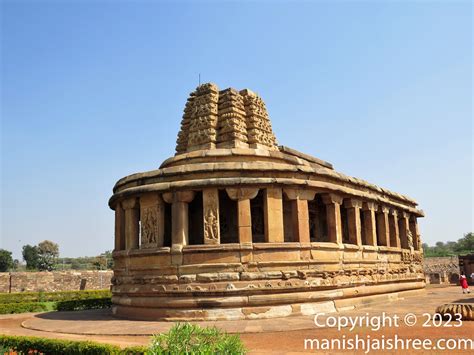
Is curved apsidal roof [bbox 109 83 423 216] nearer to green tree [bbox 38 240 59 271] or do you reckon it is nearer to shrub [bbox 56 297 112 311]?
shrub [bbox 56 297 112 311]

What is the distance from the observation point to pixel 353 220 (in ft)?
53.3

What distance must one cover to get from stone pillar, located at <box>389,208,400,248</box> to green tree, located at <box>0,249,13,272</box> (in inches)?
2502

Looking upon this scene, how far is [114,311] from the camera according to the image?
47.8 feet

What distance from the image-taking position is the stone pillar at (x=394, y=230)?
19734 millimetres

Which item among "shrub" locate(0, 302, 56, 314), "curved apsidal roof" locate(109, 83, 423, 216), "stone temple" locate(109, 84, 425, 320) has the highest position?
"curved apsidal roof" locate(109, 83, 423, 216)

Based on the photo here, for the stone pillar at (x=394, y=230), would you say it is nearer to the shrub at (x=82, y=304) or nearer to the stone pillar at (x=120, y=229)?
the stone pillar at (x=120, y=229)

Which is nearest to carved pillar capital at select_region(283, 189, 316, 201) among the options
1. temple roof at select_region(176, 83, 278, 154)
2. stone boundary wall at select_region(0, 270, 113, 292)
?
temple roof at select_region(176, 83, 278, 154)

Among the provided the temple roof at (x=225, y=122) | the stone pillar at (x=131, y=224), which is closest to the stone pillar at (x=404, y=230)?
the temple roof at (x=225, y=122)

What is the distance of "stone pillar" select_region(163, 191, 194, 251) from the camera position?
13.1 meters

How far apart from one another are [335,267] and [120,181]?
795cm

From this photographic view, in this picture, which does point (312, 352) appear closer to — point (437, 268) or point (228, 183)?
point (228, 183)

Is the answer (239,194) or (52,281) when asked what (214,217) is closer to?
(239,194)

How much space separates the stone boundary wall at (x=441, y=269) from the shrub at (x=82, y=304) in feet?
84.3

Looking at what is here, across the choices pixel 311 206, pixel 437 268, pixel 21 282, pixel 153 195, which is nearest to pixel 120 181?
pixel 153 195
